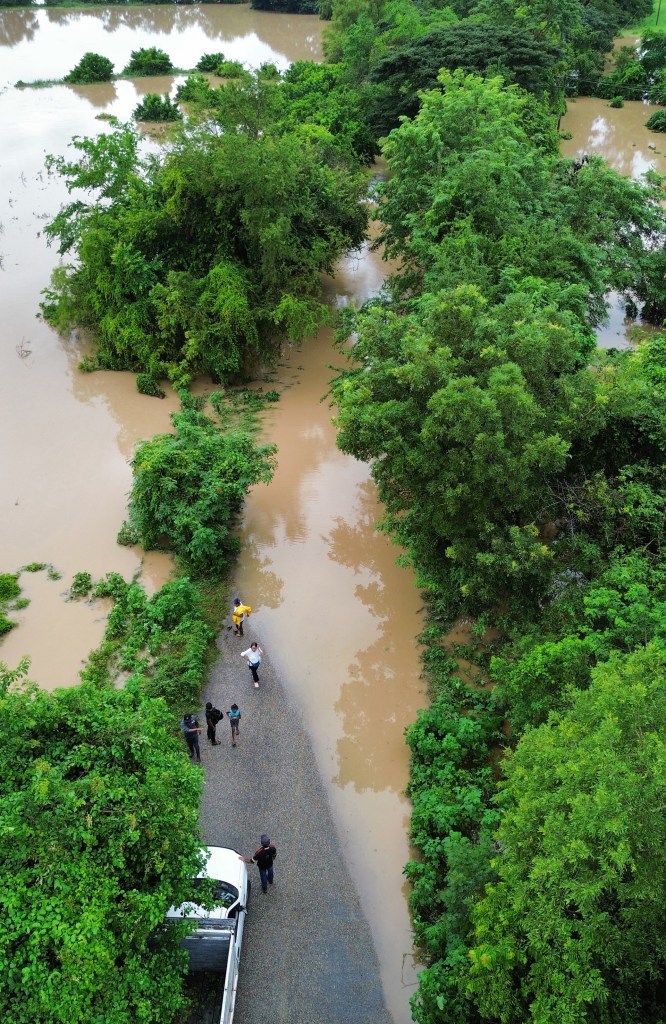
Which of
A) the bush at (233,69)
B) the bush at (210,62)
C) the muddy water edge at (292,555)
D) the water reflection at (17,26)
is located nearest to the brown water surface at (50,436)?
the muddy water edge at (292,555)

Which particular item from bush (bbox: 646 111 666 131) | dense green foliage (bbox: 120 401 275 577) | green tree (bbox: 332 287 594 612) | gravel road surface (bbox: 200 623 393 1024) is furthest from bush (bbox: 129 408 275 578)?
bush (bbox: 646 111 666 131)

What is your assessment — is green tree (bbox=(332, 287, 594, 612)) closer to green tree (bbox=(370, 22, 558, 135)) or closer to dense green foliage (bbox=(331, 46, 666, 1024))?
dense green foliage (bbox=(331, 46, 666, 1024))

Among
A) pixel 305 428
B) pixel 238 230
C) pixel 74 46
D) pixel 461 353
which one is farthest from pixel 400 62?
pixel 74 46

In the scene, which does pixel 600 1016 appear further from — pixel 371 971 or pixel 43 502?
pixel 43 502

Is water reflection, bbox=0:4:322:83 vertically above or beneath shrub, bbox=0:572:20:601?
above

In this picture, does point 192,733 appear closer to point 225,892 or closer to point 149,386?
point 225,892

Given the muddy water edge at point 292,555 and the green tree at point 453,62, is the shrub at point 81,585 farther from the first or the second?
the green tree at point 453,62

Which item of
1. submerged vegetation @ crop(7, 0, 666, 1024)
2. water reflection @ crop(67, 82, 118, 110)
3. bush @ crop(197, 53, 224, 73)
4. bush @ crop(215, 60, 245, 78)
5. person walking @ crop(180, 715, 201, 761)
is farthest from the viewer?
bush @ crop(197, 53, 224, 73)
